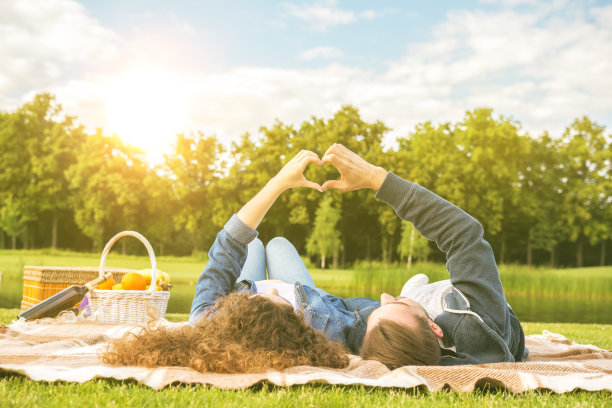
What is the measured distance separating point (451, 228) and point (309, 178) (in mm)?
22825

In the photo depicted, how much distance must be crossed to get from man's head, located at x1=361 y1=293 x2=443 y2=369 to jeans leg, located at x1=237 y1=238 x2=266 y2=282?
1.78 metres

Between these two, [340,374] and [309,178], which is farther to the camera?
[309,178]

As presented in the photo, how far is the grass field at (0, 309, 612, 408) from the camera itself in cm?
215

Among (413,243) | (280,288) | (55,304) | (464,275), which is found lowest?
(55,304)

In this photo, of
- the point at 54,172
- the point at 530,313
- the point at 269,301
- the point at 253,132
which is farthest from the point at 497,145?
the point at 269,301

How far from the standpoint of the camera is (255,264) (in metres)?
4.57

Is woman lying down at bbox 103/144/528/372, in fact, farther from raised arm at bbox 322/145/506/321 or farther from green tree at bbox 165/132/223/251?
green tree at bbox 165/132/223/251

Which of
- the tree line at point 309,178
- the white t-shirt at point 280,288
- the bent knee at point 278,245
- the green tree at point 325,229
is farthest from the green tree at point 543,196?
the white t-shirt at point 280,288

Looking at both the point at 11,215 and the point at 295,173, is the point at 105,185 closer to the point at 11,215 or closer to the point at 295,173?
the point at 11,215

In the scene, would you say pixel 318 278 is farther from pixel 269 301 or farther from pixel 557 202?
pixel 557 202

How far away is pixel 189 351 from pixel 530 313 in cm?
1101

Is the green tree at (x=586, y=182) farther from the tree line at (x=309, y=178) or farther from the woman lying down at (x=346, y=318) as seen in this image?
the woman lying down at (x=346, y=318)

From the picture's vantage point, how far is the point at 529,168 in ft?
118

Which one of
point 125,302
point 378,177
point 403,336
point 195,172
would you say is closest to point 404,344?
point 403,336
